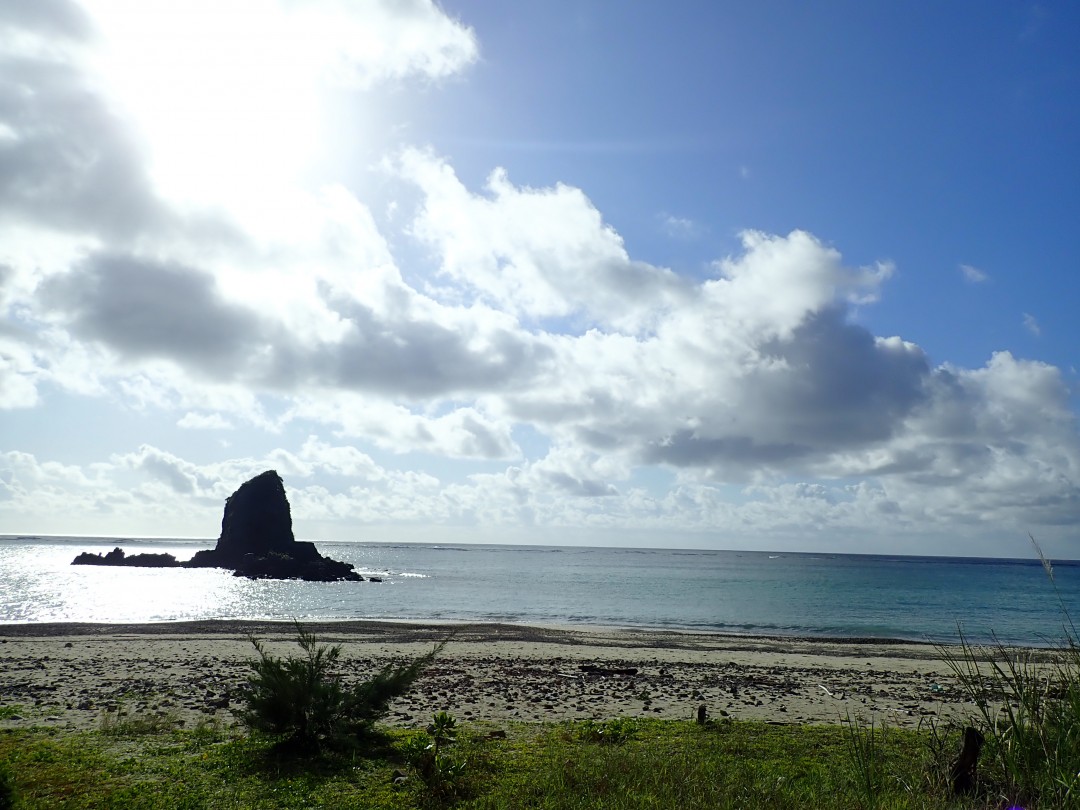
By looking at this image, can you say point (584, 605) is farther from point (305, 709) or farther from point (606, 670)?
point (305, 709)

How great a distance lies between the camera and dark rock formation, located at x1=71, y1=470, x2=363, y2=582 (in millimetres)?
127562

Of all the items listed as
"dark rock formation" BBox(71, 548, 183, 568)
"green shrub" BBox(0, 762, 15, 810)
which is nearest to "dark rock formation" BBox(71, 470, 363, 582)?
"dark rock formation" BBox(71, 548, 183, 568)

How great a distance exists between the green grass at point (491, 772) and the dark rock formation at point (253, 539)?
118 m

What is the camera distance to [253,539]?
5315 inches

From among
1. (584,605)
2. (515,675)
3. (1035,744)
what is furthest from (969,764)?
(584,605)

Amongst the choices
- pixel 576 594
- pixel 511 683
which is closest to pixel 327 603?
pixel 576 594

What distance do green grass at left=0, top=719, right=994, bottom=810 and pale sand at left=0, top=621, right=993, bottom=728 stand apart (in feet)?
4.91

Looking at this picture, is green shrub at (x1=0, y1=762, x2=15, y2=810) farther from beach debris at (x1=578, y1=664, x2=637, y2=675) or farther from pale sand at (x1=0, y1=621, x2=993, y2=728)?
beach debris at (x1=578, y1=664, x2=637, y2=675)

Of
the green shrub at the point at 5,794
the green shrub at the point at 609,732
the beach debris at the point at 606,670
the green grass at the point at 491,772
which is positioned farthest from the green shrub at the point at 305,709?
the beach debris at the point at 606,670

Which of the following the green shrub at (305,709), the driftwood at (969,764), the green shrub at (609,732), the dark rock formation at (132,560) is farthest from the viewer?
the dark rock formation at (132,560)

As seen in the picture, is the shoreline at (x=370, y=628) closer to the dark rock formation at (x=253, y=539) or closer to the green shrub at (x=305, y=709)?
the green shrub at (x=305, y=709)

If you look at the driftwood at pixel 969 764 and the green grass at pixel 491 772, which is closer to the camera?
the driftwood at pixel 969 764

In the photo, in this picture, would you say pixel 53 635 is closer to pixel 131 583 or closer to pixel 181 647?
pixel 181 647

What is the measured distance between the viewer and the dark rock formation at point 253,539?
127562 mm
